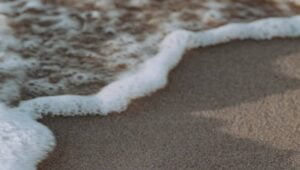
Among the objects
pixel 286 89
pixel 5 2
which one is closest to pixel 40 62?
pixel 5 2

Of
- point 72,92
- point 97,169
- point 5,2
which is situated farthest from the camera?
point 5,2

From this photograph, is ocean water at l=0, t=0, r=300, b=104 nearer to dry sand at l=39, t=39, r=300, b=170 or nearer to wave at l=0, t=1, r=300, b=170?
wave at l=0, t=1, r=300, b=170

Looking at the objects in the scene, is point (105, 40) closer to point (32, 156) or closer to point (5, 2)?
point (5, 2)

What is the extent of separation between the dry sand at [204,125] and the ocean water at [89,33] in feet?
0.81

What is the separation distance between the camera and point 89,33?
298cm

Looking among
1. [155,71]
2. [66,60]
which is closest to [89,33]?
[66,60]

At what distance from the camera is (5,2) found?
10.5 feet

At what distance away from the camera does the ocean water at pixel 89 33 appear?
2.62 metres

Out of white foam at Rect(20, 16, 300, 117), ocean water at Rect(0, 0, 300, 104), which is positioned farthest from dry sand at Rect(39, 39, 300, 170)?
ocean water at Rect(0, 0, 300, 104)

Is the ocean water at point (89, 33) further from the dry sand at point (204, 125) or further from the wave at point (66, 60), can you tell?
the dry sand at point (204, 125)

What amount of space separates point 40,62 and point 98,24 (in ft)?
1.50

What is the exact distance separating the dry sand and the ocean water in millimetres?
247

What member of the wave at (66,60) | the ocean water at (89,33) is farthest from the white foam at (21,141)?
the ocean water at (89,33)

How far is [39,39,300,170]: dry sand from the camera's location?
216cm
